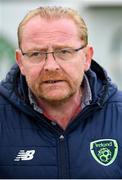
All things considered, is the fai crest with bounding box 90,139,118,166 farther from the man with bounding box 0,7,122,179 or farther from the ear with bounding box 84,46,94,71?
the ear with bounding box 84,46,94,71

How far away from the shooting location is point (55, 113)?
4.15 meters

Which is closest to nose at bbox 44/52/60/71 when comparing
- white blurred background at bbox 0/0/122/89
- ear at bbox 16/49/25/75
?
ear at bbox 16/49/25/75

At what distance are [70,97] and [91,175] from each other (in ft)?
1.59

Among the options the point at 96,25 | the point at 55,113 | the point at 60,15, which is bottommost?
the point at 55,113

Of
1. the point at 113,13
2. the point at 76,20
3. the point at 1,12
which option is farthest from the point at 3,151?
the point at 113,13

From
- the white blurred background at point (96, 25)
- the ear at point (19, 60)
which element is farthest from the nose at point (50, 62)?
the white blurred background at point (96, 25)

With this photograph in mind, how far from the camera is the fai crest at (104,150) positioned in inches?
156

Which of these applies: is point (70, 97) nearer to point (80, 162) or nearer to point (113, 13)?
point (80, 162)

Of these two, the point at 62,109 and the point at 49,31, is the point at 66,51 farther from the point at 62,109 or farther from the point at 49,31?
the point at 62,109

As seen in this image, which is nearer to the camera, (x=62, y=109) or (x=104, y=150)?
(x=104, y=150)

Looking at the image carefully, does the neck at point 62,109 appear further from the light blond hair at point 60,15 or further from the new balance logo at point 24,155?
the light blond hair at point 60,15

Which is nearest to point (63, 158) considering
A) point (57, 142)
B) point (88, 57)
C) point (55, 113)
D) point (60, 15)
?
point (57, 142)

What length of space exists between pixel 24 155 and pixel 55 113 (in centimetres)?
35

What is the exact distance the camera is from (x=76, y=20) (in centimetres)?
410
